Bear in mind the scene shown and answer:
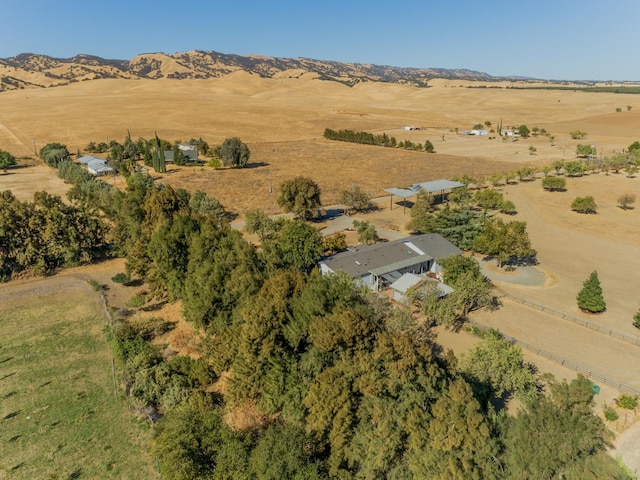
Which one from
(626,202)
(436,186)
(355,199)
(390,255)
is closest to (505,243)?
(390,255)

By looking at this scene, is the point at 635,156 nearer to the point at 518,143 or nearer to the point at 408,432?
the point at 518,143

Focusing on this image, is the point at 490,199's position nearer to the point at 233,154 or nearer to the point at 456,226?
the point at 456,226

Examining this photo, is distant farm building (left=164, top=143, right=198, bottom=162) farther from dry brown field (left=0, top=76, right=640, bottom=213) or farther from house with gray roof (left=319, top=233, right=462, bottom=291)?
house with gray roof (left=319, top=233, right=462, bottom=291)

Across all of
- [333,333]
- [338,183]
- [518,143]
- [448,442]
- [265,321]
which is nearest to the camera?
[448,442]

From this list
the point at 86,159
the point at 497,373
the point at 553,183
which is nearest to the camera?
the point at 497,373

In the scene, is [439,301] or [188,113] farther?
[188,113]

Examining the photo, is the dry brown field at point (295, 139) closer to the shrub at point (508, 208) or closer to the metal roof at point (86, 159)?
the metal roof at point (86, 159)

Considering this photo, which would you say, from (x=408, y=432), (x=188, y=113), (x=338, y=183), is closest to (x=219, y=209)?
(x=338, y=183)
